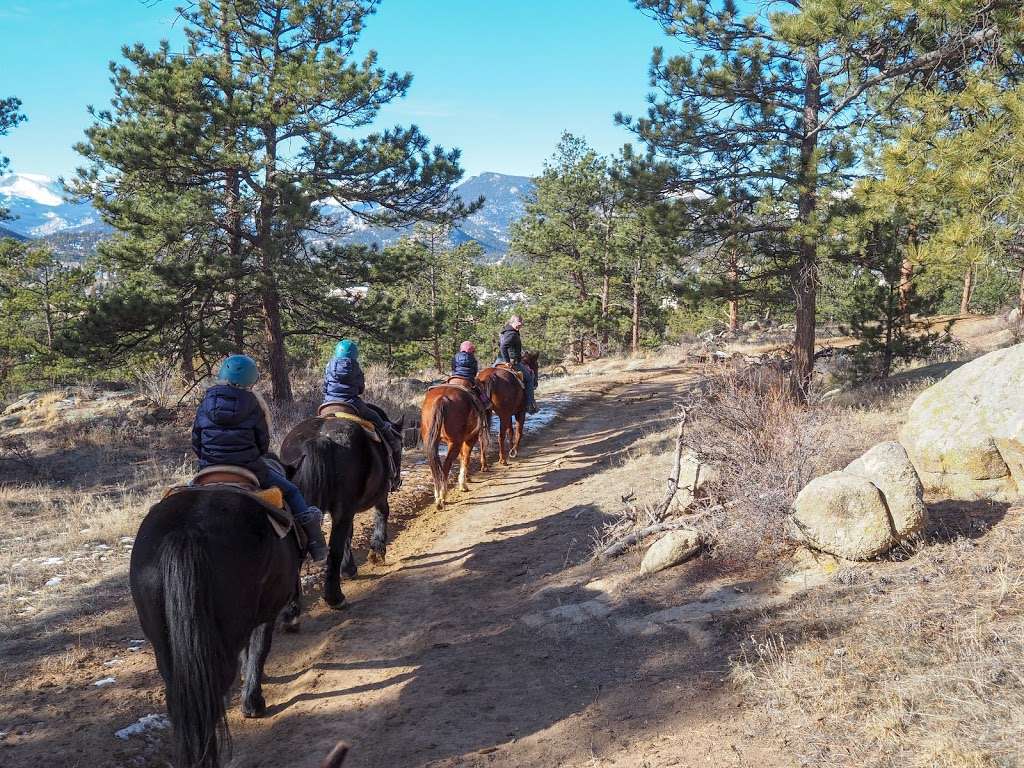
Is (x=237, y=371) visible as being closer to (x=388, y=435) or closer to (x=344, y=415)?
(x=344, y=415)

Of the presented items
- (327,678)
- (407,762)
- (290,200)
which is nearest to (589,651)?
(407,762)

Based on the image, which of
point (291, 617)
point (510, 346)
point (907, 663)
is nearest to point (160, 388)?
point (510, 346)

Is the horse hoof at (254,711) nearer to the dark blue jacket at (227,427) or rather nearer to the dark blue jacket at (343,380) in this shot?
the dark blue jacket at (227,427)

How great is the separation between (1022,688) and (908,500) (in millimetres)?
2105

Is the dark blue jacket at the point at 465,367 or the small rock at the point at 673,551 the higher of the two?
the dark blue jacket at the point at 465,367

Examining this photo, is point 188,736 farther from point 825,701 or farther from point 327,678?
point 825,701

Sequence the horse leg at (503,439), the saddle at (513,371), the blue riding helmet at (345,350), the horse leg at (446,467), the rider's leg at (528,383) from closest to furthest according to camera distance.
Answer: the blue riding helmet at (345,350) < the horse leg at (446,467) < the horse leg at (503,439) < the saddle at (513,371) < the rider's leg at (528,383)

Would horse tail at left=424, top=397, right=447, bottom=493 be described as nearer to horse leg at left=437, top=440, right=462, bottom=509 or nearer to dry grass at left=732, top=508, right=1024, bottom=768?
horse leg at left=437, top=440, right=462, bottom=509

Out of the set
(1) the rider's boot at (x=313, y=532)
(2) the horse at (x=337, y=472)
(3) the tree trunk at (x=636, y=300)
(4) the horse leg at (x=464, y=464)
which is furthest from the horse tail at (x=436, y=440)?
(3) the tree trunk at (x=636, y=300)

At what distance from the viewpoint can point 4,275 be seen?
76.2ft

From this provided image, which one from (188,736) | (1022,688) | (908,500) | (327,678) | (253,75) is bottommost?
(327,678)

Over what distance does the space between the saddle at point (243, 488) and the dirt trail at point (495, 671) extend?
1.34 meters

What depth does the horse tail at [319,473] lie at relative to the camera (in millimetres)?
6156

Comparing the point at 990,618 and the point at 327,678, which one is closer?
the point at 990,618
